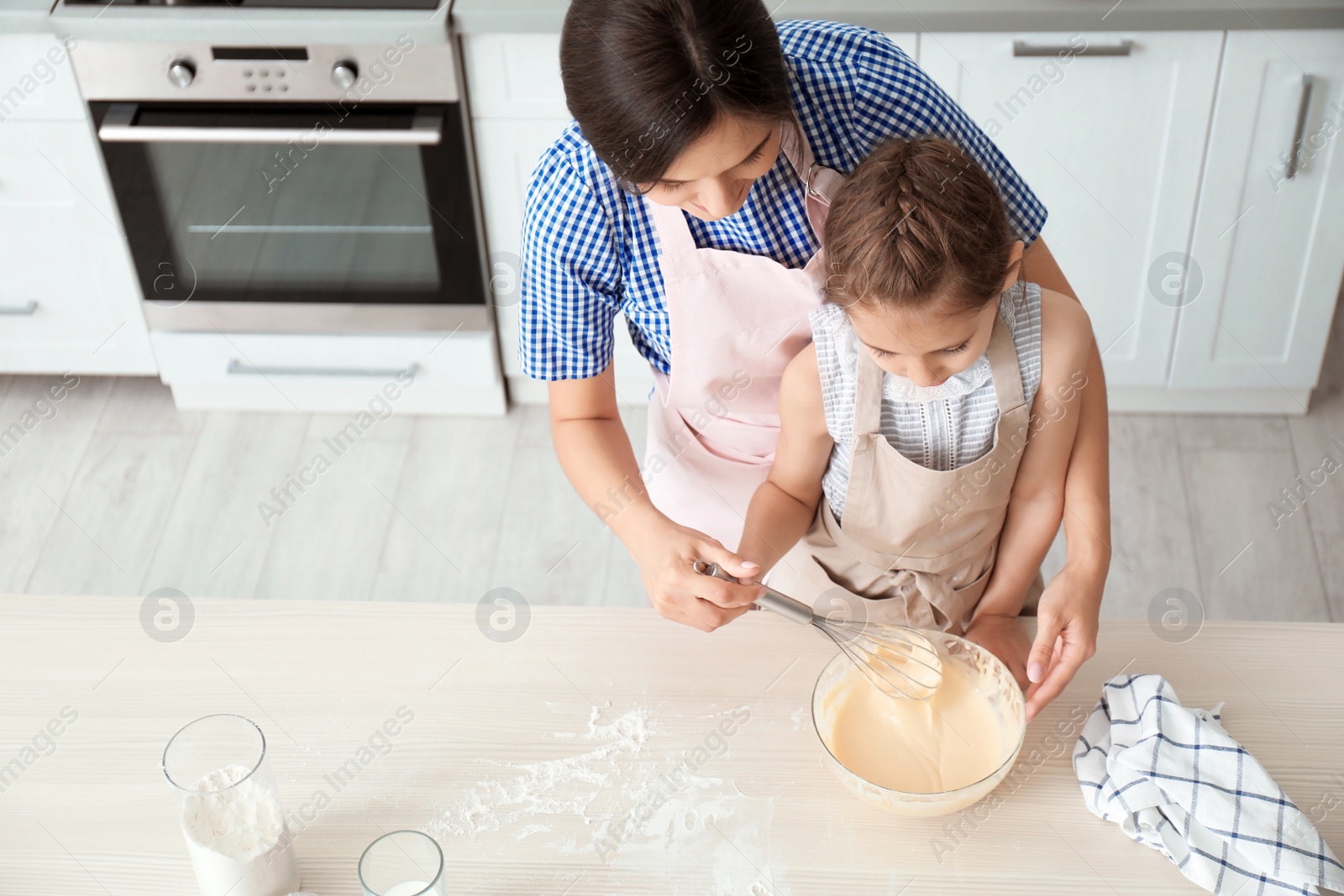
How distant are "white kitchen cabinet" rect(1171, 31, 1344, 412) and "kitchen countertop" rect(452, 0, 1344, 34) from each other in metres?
0.05

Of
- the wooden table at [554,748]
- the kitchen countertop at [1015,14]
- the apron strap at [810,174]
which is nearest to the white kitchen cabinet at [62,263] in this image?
the kitchen countertop at [1015,14]

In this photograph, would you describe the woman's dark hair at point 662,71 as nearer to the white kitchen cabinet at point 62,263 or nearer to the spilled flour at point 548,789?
the spilled flour at point 548,789

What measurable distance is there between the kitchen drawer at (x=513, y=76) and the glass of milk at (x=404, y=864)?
55.8 inches

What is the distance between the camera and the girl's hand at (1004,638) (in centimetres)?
113

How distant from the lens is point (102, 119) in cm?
208

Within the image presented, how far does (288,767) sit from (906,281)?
64cm

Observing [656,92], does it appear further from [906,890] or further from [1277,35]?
[1277,35]

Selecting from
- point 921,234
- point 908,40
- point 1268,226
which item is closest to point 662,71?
point 921,234

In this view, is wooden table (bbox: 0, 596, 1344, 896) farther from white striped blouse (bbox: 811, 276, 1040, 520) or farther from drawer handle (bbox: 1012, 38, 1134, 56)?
drawer handle (bbox: 1012, 38, 1134, 56)

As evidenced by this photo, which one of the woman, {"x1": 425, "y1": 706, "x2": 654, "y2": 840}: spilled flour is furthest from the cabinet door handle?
{"x1": 425, "y1": 706, "x2": 654, "y2": 840}: spilled flour

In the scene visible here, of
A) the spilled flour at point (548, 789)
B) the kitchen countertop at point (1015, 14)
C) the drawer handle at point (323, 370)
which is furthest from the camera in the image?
the drawer handle at point (323, 370)

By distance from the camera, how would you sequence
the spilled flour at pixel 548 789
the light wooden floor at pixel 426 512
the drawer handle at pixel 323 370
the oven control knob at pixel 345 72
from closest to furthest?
the spilled flour at pixel 548 789 < the oven control knob at pixel 345 72 < the light wooden floor at pixel 426 512 < the drawer handle at pixel 323 370

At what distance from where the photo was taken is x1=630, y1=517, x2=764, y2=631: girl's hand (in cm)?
103

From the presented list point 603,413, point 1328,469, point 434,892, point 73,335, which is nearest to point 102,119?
point 73,335
